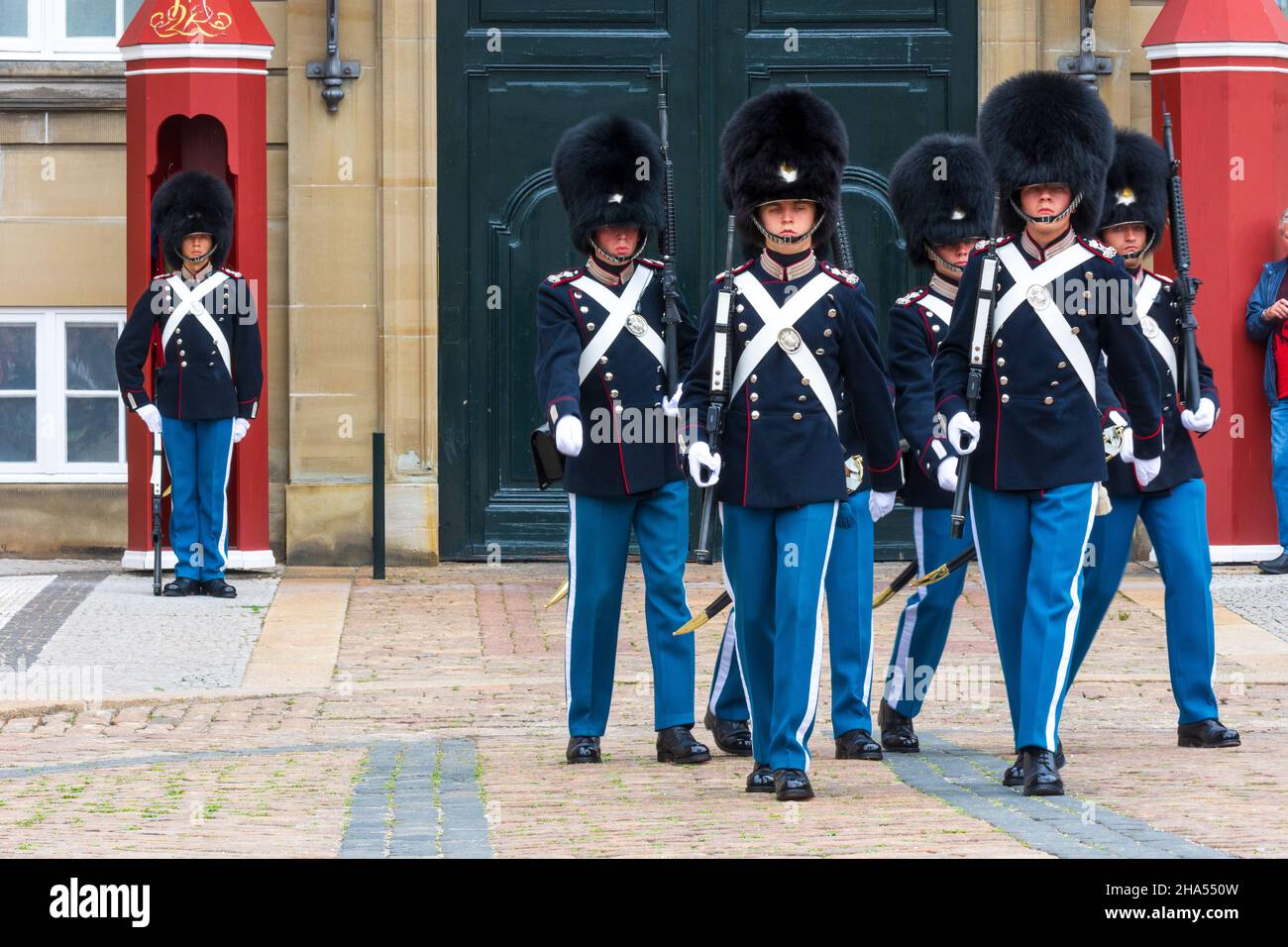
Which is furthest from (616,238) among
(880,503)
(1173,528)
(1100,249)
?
(1173,528)

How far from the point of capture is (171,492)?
11.6 metres

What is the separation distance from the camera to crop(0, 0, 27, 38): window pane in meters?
12.9

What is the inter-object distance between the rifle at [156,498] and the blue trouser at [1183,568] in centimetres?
526

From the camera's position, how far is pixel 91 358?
13.0 metres

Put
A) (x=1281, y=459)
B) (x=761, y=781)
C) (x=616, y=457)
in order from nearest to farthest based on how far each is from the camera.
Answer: (x=761, y=781) < (x=616, y=457) < (x=1281, y=459)

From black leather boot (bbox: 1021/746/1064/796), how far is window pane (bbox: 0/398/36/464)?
778cm

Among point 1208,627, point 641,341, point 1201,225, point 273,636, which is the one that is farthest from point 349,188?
point 1208,627

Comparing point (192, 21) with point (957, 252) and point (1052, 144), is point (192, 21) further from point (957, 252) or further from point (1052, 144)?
point (1052, 144)

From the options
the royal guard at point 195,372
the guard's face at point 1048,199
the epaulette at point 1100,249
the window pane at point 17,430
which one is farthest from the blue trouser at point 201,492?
the epaulette at point 1100,249

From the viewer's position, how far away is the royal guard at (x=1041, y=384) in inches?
268

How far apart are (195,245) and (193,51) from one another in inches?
42.2

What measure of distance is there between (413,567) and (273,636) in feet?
8.17

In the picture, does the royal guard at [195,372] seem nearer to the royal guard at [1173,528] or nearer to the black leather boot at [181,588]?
the black leather boot at [181,588]

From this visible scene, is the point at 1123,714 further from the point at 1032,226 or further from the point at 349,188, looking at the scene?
the point at 349,188
